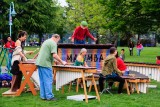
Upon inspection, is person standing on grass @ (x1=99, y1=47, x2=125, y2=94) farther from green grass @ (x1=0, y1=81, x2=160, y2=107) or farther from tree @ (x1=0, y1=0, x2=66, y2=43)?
tree @ (x1=0, y1=0, x2=66, y2=43)

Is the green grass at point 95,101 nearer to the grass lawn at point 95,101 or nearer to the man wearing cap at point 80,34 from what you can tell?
the grass lawn at point 95,101

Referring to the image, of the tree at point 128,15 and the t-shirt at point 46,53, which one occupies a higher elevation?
the tree at point 128,15

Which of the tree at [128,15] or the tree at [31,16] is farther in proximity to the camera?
the tree at [31,16]

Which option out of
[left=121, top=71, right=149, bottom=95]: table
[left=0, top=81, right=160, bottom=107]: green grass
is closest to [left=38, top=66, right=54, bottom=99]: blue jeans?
[left=0, top=81, right=160, bottom=107]: green grass

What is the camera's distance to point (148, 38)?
94.4m

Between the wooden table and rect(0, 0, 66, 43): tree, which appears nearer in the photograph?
the wooden table

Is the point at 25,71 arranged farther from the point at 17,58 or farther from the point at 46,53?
the point at 46,53

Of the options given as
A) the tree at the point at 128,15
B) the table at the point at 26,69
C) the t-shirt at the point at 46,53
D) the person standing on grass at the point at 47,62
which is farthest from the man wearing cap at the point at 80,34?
the tree at the point at 128,15

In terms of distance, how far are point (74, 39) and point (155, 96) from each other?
4351mm

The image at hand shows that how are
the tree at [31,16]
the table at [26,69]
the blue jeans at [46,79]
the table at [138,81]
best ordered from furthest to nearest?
the tree at [31,16] → the table at [138,81] → the table at [26,69] → the blue jeans at [46,79]

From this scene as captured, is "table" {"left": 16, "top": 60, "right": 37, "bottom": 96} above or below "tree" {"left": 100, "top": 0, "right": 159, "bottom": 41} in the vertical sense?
below

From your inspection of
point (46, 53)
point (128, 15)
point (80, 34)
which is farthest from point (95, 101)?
point (128, 15)

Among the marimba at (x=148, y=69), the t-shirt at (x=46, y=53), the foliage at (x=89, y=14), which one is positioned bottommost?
the marimba at (x=148, y=69)

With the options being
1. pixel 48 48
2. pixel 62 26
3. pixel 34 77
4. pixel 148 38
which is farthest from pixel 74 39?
pixel 148 38
